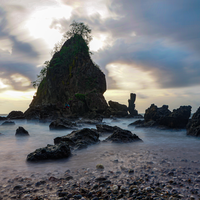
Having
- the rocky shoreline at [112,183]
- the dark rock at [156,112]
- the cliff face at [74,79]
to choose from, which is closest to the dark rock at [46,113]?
the dark rock at [156,112]

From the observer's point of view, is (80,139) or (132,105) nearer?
(80,139)

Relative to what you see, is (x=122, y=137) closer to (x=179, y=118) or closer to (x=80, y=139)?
(x=80, y=139)

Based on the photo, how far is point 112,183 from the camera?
3.21m

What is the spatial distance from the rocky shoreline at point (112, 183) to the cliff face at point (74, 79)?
37342 mm

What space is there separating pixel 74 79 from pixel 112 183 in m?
44.4

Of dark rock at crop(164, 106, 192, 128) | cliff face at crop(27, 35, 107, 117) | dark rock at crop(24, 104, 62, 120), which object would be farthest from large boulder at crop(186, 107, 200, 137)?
cliff face at crop(27, 35, 107, 117)

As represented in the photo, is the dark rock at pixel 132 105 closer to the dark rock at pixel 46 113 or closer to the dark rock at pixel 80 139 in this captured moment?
the dark rock at pixel 46 113

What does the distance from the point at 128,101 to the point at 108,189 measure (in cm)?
4793

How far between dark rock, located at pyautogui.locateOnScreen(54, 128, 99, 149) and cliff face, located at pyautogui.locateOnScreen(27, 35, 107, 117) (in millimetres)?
33592

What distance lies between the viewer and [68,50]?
51156 millimetres

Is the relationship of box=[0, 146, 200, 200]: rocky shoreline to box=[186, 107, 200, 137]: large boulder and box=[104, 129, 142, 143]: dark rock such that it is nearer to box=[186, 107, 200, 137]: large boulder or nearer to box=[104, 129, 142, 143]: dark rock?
box=[104, 129, 142, 143]: dark rock

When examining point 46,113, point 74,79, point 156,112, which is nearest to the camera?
point 156,112

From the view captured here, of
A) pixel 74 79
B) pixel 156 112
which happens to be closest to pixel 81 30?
pixel 74 79

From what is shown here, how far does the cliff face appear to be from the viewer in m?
43.1
